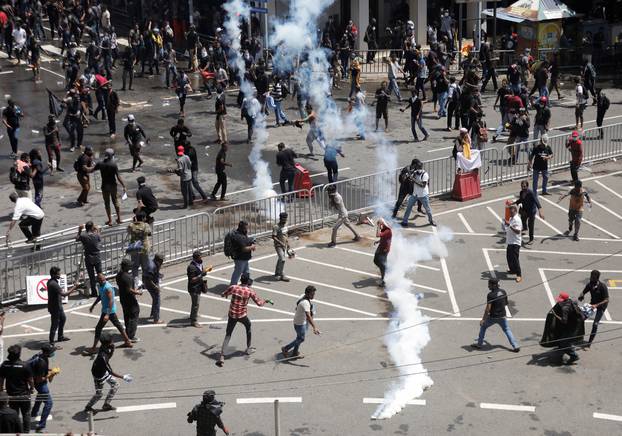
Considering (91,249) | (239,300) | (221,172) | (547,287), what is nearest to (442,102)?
(221,172)

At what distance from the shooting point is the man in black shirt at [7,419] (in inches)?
511

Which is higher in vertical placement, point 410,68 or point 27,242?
point 410,68

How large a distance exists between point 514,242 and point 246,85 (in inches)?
614

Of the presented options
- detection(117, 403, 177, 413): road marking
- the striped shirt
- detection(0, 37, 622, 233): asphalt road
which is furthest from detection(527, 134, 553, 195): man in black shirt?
detection(117, 403, 177, 413): road marking

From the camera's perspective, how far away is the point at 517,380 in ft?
52.6

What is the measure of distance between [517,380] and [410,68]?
68.8 ft

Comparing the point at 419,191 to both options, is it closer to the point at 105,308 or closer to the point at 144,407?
the point at 105,308

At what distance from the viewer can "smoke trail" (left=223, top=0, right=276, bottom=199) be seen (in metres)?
25.9

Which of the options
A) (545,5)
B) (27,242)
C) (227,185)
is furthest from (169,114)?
(545,5)

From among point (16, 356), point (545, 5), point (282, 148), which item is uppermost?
point (545, 5)

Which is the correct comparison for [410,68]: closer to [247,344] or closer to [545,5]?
[545,5]

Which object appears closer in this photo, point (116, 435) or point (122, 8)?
point (116, 435)

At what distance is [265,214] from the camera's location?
2256 cm

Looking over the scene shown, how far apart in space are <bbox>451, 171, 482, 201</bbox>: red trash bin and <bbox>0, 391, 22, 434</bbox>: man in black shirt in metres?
14.0
